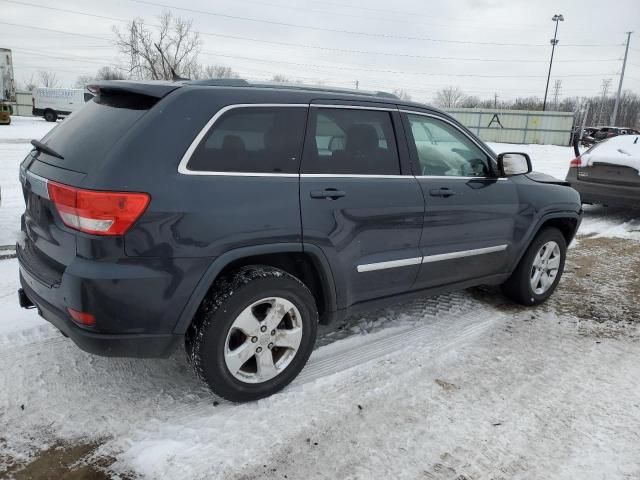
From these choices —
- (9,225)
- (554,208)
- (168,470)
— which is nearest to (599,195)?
(554,208)

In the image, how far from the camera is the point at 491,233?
399cm

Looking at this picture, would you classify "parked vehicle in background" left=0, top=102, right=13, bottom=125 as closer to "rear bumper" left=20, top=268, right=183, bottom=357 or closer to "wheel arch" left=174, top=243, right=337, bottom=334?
"rear bumper" left=20, top=268, right=183, bottom=357

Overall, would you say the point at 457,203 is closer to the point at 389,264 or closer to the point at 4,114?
the point at 389,264

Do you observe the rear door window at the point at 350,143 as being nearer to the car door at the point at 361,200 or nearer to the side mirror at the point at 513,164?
the car door at the point at 361,200

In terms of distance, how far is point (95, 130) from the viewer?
270 cm

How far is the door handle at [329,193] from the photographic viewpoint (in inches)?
114

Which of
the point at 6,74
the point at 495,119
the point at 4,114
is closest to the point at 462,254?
the point at 4,114

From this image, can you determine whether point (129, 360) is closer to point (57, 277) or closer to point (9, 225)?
point (57, 277)

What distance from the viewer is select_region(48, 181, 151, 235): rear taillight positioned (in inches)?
92.0

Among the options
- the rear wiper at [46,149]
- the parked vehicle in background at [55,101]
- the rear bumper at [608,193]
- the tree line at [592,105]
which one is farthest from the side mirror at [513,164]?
the tree line at [592,105]

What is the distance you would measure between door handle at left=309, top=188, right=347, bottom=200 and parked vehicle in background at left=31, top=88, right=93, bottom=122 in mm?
34382

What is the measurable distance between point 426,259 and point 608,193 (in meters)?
6.26

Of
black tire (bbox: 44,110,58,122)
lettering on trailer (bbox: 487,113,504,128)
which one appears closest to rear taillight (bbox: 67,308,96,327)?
black tire (bbox: 44,110,58,122)

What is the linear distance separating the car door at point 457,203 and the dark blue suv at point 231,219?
2cm
